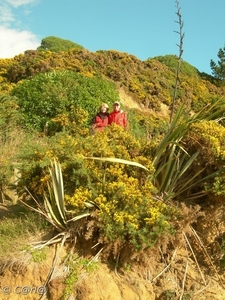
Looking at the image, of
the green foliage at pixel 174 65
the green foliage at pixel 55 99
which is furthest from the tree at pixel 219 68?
the green foliage at pixel 55 99

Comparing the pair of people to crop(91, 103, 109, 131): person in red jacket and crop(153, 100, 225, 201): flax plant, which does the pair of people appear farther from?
crop(153, 100, 225, 201): flax plant

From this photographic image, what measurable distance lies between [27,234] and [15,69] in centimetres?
1815

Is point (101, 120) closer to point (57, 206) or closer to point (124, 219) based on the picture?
point (57, 206)

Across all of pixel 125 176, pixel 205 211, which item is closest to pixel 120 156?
pixel 125 176

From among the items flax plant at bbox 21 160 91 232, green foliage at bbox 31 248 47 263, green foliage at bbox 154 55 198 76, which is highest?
green foliage at bbox 154 55 198 76

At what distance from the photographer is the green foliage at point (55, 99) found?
40.3 feet

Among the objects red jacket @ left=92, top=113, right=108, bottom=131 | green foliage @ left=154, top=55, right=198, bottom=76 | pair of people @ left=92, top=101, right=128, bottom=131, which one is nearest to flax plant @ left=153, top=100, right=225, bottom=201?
pair of people @ left=92, top=101, right=128, bottom=131

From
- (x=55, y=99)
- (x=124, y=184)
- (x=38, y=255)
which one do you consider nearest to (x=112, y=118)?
(x=55, y=99)

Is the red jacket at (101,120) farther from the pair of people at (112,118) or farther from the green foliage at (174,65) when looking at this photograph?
the green foliage at (174,65)

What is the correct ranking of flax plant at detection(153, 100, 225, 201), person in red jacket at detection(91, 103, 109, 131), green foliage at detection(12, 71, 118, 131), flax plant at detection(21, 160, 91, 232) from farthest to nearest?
green foliage at detection(12, 71, 118, 131) < person in red jacket at detection(91, 103, 109, 131) < flax plant at detection(153, 100, 225, 201) < flax plant at detection(21, 160, 91, 232)

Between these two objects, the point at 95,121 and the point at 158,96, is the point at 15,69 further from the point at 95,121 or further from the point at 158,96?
the point at 95,121

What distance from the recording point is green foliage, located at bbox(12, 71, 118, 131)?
12.3m

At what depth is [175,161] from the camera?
18.4ft

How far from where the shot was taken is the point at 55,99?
12516 millimetres
